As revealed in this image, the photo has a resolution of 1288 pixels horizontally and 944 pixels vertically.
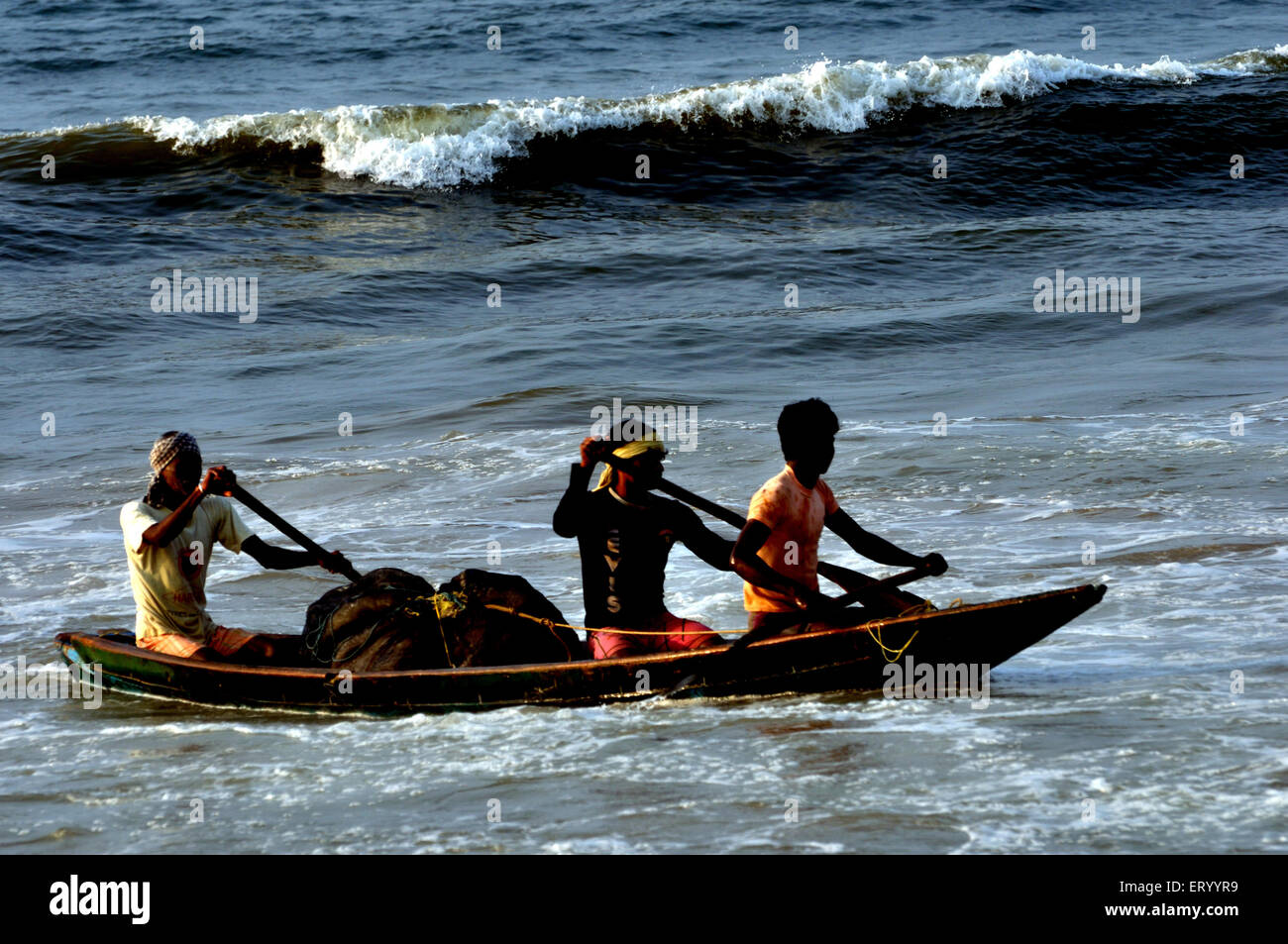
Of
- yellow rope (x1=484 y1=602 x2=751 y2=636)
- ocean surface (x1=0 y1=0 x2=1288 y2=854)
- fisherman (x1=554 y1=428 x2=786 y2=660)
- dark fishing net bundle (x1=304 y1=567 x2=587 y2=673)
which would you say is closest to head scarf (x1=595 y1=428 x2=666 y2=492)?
fisherman (x1=554 y1=428 x2=786 y2=660)

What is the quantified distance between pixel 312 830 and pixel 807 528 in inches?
87.5

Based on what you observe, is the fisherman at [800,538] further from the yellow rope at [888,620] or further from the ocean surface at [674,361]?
the ocean surface at [674,361]

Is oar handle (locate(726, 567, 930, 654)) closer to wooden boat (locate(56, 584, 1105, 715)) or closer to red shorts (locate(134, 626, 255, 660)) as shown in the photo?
wooden boat (locate(56, 584, 1105, 715))

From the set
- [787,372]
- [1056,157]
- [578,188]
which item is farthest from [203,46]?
[787,372]

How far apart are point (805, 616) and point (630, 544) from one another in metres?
0.78

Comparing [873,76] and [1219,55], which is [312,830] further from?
[1219,55]

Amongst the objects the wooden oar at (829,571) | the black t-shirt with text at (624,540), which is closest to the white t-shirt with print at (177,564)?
the black t-shirt with text at (624,540)

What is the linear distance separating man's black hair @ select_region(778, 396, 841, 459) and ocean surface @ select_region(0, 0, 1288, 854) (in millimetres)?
1170

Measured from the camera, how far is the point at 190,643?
652cm

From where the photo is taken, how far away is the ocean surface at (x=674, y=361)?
213 inches

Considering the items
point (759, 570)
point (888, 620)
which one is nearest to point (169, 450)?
point (759, 570)

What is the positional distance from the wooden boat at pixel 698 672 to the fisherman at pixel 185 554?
0.57 feet

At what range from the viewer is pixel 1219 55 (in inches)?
1059

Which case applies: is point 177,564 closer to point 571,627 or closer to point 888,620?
point 571,627
